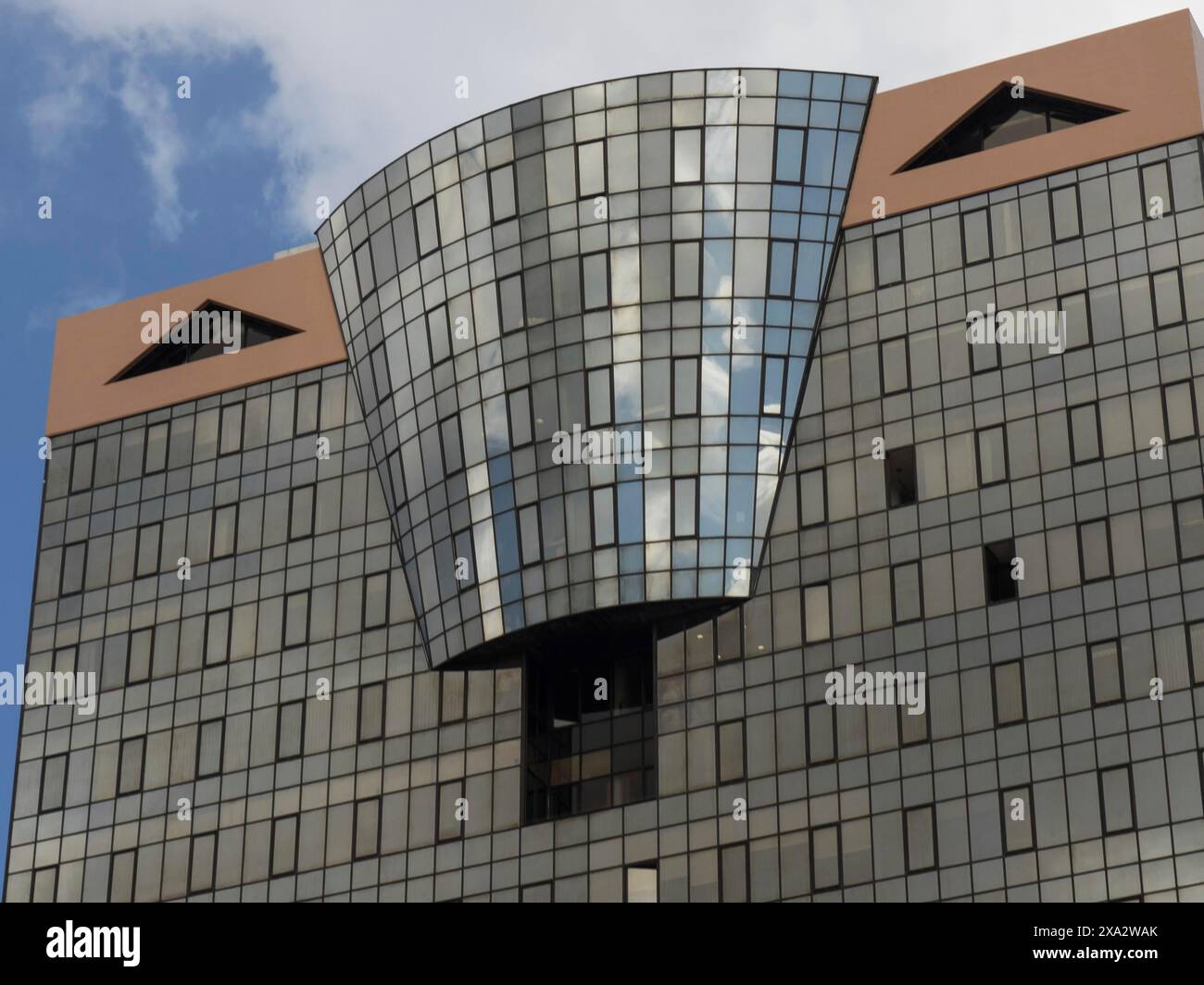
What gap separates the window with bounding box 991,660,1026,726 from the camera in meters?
66.0

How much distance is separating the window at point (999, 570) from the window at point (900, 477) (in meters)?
3.38

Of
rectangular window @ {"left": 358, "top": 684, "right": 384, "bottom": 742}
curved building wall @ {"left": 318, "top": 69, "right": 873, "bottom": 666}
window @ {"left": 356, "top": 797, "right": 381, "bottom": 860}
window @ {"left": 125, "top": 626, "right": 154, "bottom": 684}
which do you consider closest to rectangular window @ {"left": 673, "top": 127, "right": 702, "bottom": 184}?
curved building wall @ {"left": 318, "top": 69, "right": 873, "bottom": 666}

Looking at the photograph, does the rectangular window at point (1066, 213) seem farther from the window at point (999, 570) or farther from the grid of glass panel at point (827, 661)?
the window at point (999, 570)

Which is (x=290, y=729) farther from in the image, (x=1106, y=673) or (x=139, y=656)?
(x=1106, y=673)

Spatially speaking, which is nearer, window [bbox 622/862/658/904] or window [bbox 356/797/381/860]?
window [bbox 622/862/658/904]

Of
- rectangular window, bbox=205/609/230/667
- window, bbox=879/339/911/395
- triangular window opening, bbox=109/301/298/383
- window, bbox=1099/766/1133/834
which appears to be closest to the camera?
window, bbox=1099/766/1133/834

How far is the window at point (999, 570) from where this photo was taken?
6788 cm

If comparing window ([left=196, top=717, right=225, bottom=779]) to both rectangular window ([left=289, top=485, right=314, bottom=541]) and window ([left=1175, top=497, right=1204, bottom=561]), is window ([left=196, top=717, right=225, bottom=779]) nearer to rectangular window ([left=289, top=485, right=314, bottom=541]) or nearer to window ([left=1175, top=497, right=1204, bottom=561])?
rectangular window ([left=289, top=485, right=314, bottom=541])

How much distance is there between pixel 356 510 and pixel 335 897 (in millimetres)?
14041

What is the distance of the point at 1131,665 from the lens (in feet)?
213

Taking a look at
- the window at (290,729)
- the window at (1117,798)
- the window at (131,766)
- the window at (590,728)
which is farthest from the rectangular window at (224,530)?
the window at (1117,798)

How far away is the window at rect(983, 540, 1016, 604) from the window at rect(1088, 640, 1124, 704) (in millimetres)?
3369
